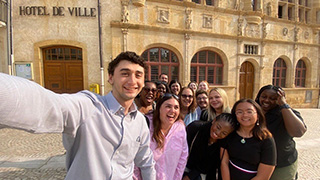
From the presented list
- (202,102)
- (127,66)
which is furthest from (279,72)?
(127,66)

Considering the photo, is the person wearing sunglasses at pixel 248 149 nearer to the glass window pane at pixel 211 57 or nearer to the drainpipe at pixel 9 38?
the glass window pane at pixel 211 57

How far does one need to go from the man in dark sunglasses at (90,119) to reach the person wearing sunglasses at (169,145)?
0.46 m

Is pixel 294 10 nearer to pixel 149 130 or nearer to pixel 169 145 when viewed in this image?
pixel 169 145

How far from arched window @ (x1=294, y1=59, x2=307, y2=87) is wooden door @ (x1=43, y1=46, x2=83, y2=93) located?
15891mm

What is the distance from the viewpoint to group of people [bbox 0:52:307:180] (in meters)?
Answer: 0.67

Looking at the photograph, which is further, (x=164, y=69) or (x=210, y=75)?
(x=210, y=75)

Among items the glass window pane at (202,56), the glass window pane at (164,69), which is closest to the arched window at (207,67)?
the glass window pane at (202,56)

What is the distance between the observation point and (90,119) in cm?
92

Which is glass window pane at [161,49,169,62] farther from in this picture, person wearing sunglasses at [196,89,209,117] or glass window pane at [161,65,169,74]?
person wearing sunglasses at [196,89,209,117]

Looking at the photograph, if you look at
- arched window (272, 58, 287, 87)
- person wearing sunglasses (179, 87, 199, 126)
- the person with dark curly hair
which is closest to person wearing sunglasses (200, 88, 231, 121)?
person wearing sunglasses (179, 87, 199, 126)

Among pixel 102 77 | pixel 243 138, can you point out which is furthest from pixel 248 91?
pixel 243 138

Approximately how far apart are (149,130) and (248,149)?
1123mm

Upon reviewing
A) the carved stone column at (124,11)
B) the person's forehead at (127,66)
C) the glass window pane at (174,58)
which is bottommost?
the person's forehead at (127,66)

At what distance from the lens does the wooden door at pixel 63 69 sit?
782 cm
